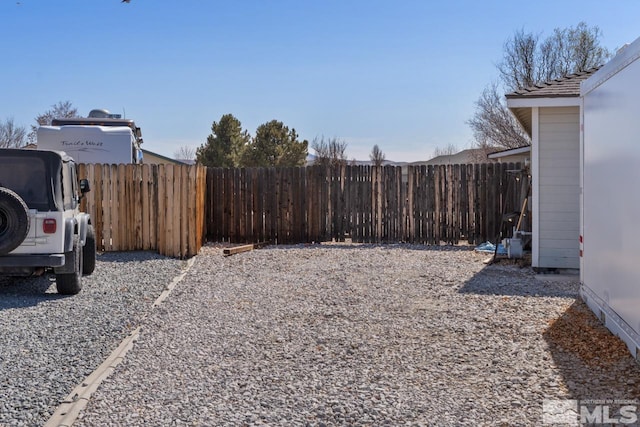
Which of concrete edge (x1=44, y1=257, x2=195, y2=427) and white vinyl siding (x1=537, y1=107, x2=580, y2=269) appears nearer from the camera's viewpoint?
concrete edge (x1=44, y1=257, x2=195, y2=427)

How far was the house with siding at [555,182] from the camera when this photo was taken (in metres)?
10.1

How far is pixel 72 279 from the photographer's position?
7.95 meters

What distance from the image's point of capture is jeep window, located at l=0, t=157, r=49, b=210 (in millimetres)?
7719

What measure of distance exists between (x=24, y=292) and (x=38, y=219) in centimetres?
139

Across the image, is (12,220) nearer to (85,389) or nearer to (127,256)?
(85,389)

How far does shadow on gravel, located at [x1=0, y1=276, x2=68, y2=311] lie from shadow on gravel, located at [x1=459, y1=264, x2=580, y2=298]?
18.1 ft

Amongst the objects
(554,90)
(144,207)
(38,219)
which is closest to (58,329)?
(38,219)

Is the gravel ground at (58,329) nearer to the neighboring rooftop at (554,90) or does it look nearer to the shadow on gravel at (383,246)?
the shadow on gravel at (383,246)

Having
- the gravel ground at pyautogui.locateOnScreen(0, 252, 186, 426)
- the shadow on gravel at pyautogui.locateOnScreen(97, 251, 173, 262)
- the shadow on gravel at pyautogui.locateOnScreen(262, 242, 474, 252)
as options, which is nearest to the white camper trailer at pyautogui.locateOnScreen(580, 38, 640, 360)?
the gravel ground at pyautogui.locateOnScreen(0, 252, 186, 426)

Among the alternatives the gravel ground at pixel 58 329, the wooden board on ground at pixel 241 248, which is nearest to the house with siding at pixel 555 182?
the wooden board on ground at pixel 241 248

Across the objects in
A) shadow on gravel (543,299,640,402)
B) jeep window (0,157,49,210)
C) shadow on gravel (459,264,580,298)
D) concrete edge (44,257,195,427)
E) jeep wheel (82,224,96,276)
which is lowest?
concrete edge (44,257,195,427)

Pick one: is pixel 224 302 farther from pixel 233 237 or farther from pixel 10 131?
pixel 10 131

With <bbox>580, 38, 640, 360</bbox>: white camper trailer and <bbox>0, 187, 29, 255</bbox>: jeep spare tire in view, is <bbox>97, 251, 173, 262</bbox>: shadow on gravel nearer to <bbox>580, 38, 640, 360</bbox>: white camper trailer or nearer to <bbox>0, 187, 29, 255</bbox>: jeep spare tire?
<bbox>0, 187, 29, 255</bbox>: jeep spare tire

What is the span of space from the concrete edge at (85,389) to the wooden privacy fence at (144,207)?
5695mm
